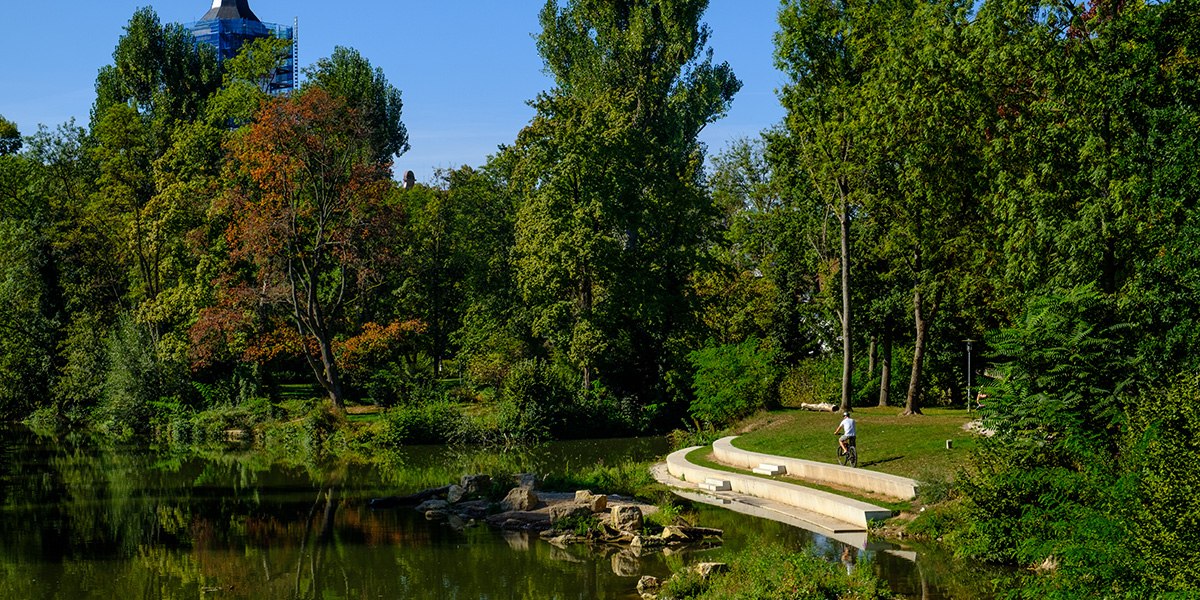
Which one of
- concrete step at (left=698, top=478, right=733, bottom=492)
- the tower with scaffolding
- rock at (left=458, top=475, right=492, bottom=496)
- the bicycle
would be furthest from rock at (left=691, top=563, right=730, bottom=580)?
the tower with scaffolding

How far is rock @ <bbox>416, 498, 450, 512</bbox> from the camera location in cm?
2923

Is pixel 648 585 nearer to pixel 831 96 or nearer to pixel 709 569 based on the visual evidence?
pixel 709 569

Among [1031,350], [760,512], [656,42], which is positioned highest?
[656,42]

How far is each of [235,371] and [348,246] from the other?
372 inches

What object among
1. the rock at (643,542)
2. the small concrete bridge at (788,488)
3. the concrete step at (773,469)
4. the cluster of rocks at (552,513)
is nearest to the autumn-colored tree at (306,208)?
the small concrete bridge at (788,488)

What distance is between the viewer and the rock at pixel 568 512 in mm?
26047

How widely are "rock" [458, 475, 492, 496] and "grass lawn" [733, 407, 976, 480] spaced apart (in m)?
8.53

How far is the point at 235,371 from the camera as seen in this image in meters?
54.3

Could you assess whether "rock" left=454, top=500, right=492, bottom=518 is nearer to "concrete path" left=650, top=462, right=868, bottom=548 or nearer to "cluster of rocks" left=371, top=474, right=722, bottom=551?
"cluster of rocks" left=371, top=474, right=722, bottom=551

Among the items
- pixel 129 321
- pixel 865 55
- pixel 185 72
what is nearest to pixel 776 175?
pixel 865 55

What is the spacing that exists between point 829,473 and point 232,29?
139 meters

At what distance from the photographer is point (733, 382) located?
43.7 meters

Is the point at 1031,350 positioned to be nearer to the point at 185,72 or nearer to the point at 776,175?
the point at 776,175

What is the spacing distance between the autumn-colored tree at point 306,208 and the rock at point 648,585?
32132 mm
